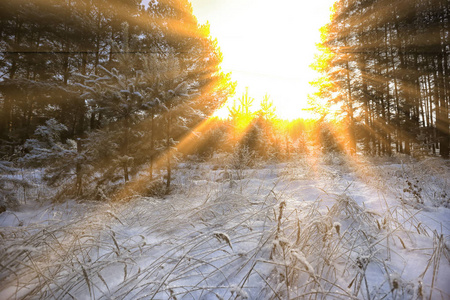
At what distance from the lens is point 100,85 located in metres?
5.60

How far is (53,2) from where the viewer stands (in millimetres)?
7426

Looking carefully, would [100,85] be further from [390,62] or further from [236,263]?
[390,62]

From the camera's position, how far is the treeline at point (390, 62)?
10.5 metres

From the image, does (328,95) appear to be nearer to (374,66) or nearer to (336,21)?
(374,66)

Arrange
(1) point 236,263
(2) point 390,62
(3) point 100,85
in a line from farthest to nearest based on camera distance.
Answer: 1. (2) point 390,62
2. (3) point 100,85
3. (1) point 236,263

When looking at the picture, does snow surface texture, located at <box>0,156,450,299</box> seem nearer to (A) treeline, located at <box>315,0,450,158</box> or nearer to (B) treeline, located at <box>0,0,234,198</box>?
(B) treeline, located at <box>0,0,234,198</box>

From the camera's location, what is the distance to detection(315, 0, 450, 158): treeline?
10.5 m

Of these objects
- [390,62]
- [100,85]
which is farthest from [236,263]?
[390,62]

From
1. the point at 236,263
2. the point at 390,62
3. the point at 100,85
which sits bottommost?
the point at 236,263

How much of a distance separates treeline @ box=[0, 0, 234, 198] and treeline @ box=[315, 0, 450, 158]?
8259 mm

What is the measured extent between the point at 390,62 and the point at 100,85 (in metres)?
15.6

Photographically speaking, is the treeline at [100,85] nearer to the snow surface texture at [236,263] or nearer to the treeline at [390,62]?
the snow surface texture at [236,263]

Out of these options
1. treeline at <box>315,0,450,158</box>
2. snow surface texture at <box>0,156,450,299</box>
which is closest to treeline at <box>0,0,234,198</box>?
snow surface texture at <box>0,156,450,299</box>

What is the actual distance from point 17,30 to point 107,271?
41.4 feet
